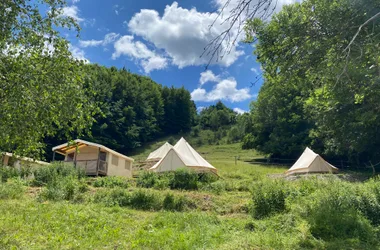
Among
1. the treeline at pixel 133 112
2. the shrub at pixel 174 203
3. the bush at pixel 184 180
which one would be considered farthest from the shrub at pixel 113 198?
the treeline at pixel 133 112

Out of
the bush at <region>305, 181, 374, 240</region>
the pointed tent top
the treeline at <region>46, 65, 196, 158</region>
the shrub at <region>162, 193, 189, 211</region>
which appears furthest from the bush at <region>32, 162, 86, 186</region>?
the treeline at <region>46, 65, 196, 158</region>

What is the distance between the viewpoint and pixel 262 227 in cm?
807

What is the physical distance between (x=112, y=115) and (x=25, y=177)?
30.3 metres

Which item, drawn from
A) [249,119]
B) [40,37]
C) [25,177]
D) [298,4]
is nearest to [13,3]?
[40,37]

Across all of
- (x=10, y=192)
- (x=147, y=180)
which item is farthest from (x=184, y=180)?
(x=10, y=192)

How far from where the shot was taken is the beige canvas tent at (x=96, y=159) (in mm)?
23484

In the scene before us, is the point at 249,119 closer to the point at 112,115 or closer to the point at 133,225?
the point at 112,115

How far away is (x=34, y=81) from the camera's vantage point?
211 inches

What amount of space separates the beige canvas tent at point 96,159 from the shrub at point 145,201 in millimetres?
12533

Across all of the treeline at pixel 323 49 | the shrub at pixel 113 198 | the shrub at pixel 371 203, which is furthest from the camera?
the shrub at pixel 113 198

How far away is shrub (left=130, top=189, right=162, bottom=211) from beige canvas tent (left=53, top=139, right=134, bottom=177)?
12.5 meters

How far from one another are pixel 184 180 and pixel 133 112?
1445 inches

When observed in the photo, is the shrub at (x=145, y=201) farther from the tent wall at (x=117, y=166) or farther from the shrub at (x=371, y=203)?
the tent wall at (x=117, y=166)

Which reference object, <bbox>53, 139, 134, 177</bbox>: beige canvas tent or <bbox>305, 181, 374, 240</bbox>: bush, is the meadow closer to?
<bbox>305, 181, 374, 240</bbox>: bush
